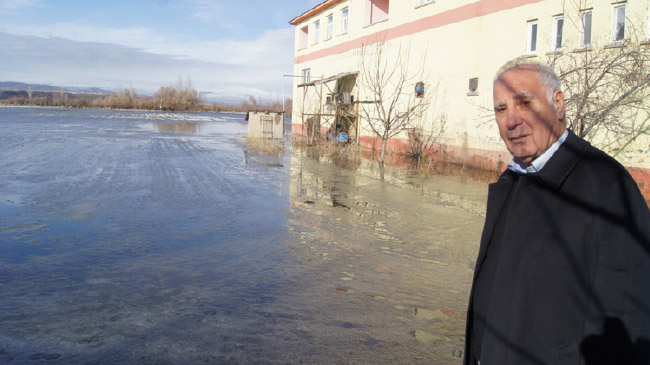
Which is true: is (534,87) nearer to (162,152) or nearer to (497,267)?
(497,267)

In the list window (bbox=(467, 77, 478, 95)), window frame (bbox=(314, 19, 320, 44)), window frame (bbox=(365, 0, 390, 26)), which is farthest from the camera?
window frame (bbox=(314, 19, 320, 44))

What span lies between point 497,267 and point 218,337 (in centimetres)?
280

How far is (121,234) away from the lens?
724 centimetres

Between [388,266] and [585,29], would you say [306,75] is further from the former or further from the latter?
[388,266]

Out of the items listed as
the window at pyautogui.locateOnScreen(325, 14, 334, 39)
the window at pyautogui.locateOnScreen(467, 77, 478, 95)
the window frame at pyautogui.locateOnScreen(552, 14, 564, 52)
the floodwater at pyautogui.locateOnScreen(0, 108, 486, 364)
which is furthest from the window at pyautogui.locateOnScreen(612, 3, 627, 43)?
the window at pyautogui.locateOnScreen(325, 14, 334, 39)

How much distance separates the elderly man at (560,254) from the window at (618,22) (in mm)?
11158

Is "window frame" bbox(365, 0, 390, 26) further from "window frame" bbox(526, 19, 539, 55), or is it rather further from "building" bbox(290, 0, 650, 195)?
"window frame" bbox(526, 19, 539, 55)

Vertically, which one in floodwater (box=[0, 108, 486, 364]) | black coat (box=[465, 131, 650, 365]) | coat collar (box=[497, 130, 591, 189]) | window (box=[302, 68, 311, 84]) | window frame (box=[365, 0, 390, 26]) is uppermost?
window frame (box=[365, 0, 390, 26])

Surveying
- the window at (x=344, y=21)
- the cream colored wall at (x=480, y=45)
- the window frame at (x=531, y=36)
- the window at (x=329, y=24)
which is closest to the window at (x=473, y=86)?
the cream colored wall at (x=480, y=45)

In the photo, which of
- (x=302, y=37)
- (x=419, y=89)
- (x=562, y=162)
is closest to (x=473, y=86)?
(x=419, y=89)

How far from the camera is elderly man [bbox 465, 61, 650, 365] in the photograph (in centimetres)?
162

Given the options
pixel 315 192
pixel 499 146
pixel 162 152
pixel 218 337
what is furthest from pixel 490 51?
pixel 218 337

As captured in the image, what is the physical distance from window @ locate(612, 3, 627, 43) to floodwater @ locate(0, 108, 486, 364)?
452 centimetres

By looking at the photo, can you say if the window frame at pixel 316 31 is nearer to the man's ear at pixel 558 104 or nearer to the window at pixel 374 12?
the window at pixel 374 12
